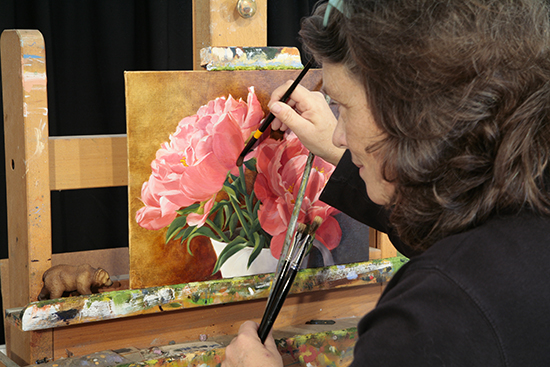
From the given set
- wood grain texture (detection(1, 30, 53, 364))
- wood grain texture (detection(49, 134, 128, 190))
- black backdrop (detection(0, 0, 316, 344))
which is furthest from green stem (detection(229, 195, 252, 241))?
black backdrop (detection(0, 0, 316, 344))

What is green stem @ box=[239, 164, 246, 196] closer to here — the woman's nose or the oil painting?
the oil painting

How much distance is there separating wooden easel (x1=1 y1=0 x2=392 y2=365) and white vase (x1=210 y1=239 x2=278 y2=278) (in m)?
0.07

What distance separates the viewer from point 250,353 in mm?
828

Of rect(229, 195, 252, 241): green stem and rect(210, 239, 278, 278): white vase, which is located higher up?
rect(229, 195, 252, 241): green stem

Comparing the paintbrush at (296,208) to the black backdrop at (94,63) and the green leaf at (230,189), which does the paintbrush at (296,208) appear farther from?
the black backdrop at (94,63)

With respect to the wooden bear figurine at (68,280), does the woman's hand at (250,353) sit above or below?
below

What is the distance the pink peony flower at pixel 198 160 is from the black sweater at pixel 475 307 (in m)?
0.59

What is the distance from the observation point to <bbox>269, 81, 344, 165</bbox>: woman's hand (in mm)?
1007

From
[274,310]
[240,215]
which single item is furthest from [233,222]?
[274,310]

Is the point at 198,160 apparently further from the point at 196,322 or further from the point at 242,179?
the point at 196,322

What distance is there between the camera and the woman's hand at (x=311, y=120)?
1.01 meters

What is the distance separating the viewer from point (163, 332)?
1.04m

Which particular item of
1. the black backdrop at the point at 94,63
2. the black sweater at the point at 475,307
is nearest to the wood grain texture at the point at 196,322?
the black sweater at the point at 475,307

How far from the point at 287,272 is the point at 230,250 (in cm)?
16
